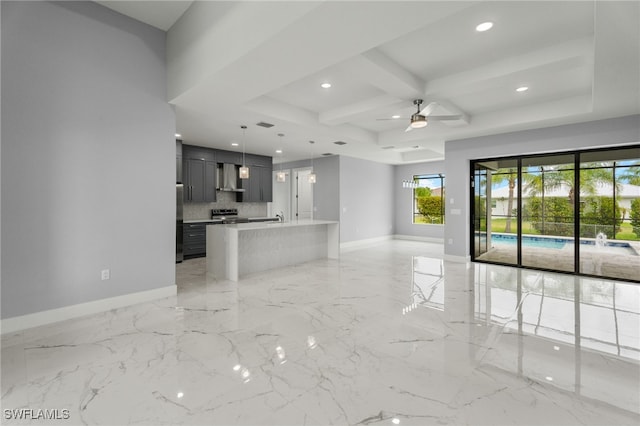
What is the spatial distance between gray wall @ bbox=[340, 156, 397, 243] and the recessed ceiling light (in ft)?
18.6

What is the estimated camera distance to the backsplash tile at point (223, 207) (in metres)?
7.55

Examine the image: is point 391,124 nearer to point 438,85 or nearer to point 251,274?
point 438,85

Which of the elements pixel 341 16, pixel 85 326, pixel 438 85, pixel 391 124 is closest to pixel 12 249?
pixel 85 326

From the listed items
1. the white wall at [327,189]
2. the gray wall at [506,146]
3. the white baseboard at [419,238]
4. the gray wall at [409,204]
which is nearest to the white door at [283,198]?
the white wall at [327,189]

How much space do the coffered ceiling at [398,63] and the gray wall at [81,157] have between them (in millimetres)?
543

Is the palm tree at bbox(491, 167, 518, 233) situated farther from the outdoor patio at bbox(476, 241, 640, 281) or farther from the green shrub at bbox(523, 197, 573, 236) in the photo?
the outdoor patio at bbox(476, 241, 640, 281)

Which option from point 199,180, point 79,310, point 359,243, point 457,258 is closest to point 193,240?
point 199,180

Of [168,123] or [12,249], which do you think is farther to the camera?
[168,123]

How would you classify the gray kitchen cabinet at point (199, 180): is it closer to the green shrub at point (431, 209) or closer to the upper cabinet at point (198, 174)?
the upper cabinet at point (198, 174)

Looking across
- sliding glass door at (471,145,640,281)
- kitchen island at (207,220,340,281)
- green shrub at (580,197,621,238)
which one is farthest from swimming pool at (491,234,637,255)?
kitchen island at (207,220,340,281)

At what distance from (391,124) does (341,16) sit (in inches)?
172

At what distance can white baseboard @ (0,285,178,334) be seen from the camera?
2.94 m

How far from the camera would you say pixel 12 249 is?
2.91 m

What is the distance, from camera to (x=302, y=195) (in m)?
10.2
